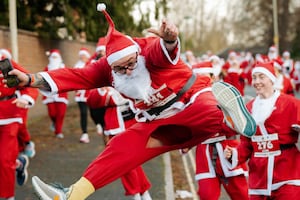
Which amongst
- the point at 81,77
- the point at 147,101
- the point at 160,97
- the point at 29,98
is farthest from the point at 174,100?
the point at 29,98

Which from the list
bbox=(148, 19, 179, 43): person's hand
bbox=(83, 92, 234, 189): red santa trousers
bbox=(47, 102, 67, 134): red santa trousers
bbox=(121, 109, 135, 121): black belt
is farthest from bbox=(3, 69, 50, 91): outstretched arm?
bbox=(47, 102, 67, 134): red santa trousers

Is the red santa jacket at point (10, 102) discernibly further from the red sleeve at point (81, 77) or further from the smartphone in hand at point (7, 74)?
the smartphone in hand at point (7, 74)

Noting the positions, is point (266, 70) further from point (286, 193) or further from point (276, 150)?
point (286, 193)

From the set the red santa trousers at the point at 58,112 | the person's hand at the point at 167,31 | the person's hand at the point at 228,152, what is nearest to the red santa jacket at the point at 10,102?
the person's hand at the point at 228,152

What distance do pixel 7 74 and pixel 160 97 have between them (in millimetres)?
1307

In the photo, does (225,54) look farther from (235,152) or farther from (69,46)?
(235,152)

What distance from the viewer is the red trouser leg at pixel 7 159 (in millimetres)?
7016

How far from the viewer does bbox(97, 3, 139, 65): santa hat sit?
4719mm

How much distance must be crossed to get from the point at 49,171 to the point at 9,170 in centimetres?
249

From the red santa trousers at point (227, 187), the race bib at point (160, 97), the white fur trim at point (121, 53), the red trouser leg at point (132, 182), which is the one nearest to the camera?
the white fur trim at point (121, 53)

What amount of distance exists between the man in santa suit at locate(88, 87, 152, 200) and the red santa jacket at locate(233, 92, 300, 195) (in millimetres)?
2010

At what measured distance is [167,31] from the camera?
169 inches

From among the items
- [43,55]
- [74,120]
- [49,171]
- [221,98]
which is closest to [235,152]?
[221,98]

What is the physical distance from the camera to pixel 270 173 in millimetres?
5594
